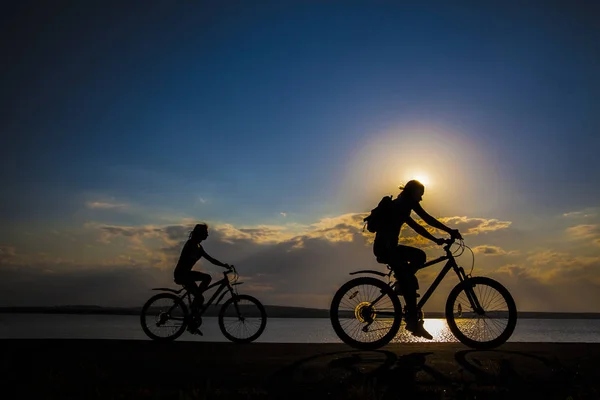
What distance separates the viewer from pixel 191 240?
13141 millimetres

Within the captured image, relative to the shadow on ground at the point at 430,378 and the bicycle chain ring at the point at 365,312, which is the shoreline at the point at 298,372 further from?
the bicycle chain ring at the point at 365,312

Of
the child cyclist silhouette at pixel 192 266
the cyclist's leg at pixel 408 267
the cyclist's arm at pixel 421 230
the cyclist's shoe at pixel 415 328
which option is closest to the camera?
the cyclist's shoe at pixel 415 328

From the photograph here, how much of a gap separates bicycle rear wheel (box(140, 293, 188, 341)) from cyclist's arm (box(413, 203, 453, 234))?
6.89 metres

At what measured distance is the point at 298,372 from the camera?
7066 millimetres

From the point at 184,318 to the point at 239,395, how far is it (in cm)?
788

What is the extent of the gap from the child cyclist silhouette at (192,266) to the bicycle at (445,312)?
184 inches

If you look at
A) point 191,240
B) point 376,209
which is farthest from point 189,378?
point 191,240

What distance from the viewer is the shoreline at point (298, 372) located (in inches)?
238

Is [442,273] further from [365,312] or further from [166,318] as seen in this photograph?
[166,318]

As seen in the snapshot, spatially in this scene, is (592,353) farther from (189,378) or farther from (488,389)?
(189,378)

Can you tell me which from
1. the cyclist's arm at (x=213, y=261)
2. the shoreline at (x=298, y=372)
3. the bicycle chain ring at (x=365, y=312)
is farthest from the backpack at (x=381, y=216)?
the cyclist's arm at (x=213, y=261)

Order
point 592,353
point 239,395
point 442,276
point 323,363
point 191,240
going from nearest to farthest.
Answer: point 239,395
point 323,363
point 592,353
point 442,276
point 191,240

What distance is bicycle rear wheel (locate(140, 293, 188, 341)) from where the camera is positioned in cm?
1365

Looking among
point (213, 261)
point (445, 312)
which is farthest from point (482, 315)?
point (213, 261)
